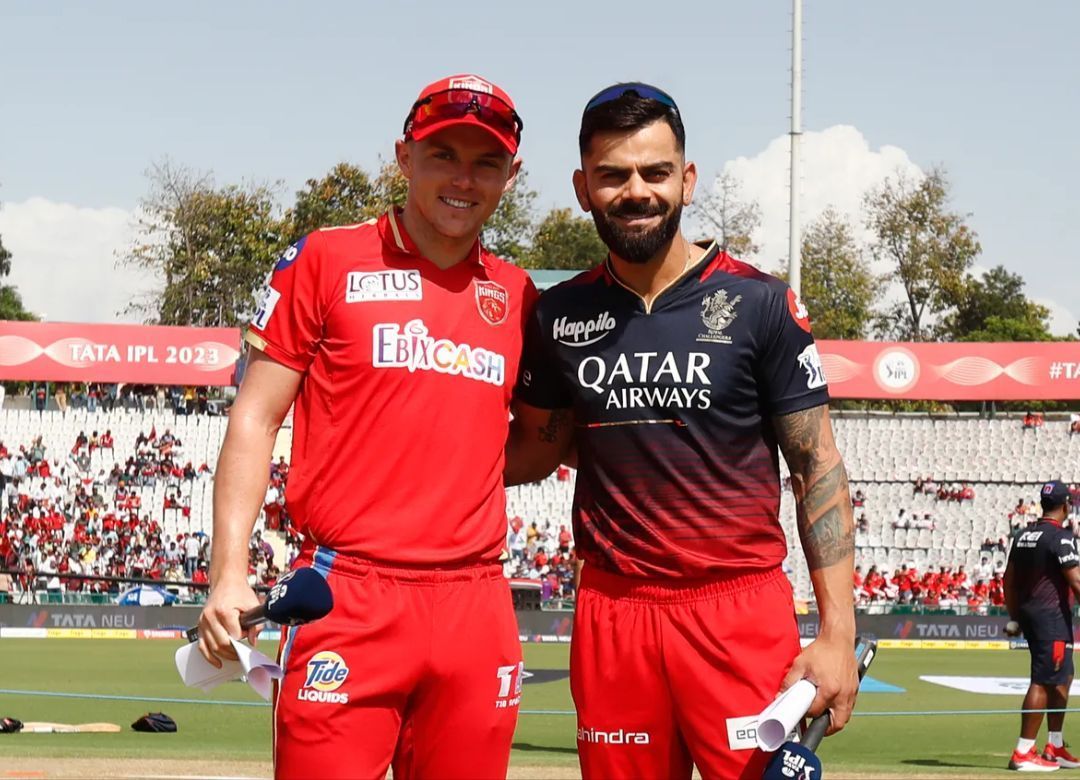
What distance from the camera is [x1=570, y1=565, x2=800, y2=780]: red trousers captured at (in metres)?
4.24

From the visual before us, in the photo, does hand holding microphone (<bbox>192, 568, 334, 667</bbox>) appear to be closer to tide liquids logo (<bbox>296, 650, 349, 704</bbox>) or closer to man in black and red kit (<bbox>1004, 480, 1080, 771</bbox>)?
tide liquids logo (<bbox>296, 650, 349, 704</bbox>)

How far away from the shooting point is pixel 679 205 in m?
4.45

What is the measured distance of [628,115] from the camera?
434 cm

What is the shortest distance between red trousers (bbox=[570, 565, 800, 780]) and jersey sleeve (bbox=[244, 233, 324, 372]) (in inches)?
42.9

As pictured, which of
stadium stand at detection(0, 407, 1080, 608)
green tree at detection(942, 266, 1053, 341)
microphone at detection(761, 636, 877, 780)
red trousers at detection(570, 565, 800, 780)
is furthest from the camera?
green tree at detection(942, 266, 1053, 341)

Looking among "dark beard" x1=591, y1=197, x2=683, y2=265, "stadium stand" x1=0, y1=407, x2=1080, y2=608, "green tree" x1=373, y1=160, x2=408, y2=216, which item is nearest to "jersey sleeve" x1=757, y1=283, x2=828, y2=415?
"dark beard" x1=591, y1=197, x2=683, y2=265

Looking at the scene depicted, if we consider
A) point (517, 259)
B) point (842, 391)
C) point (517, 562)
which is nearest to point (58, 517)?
point (517, 562)

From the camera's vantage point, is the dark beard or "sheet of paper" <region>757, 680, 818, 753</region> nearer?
"sheet of paper" <region>757, 680, 818, 753</region>

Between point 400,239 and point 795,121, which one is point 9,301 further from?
point 400,239

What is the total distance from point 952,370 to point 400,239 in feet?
123

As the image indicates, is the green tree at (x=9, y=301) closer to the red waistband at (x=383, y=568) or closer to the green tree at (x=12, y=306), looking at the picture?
the green tree at (x=12, y=306)

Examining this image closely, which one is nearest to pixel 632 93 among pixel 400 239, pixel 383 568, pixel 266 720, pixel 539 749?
pixel 400 239

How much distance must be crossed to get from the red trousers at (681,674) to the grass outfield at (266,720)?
23.3ft

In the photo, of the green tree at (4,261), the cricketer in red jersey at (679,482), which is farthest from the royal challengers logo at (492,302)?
the green tree at (4,261)
